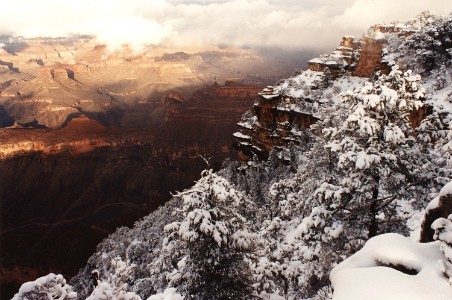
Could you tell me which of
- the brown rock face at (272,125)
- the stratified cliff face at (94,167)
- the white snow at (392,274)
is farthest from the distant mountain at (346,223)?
the stratified cliff face at (94,167)

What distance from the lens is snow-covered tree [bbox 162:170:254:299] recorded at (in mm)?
13695

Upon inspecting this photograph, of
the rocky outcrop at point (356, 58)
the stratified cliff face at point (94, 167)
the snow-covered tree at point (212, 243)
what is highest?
the rocky outcrop at point (356, 58)

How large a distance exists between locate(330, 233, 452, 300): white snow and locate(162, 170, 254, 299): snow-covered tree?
5900 millimetres

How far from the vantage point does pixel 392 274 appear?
7246 mm

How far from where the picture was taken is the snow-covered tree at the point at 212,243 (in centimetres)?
1370

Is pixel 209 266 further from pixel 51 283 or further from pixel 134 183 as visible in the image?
pixel 134 183

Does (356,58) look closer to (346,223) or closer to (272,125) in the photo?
(272,125)

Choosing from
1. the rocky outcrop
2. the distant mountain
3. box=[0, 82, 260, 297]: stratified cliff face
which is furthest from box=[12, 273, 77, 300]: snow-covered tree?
box=[0, 82, 260, 297]: stratified cliff face

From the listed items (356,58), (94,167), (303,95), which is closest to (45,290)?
(303,95)

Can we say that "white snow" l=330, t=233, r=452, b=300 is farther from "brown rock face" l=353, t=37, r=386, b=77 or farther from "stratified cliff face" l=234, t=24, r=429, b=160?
"brown rock face" l=353, t=37, r=386, b=77

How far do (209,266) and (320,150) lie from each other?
44.6 feet

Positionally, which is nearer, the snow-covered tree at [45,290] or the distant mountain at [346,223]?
the snow-covered tree at [45,290]

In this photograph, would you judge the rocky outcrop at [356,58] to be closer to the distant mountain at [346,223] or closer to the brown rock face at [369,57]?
the brown rock face at [369,57]

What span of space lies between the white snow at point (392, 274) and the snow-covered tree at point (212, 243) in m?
5.90
